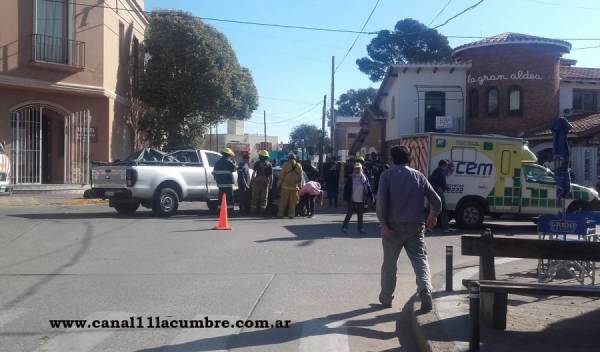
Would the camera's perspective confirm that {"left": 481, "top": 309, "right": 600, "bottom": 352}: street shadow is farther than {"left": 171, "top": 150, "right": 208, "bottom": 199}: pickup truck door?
No

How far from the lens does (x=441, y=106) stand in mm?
33125

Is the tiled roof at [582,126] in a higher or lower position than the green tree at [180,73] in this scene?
lower

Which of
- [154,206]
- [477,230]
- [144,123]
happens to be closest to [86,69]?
[144,123]

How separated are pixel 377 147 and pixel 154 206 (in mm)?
24041

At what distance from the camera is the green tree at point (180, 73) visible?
30219mm

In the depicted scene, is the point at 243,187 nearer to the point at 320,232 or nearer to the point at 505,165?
the point at 320,232

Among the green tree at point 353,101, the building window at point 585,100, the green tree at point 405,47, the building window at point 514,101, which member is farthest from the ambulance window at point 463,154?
the green tree at point 353,101

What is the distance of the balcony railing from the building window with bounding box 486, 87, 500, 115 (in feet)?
62.6

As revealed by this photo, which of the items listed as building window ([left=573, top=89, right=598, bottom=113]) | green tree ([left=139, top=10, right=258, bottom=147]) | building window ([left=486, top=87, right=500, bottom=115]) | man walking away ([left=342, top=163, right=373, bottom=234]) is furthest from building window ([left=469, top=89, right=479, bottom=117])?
man walking away ([left=342, top=163, right=373, bottom=234])

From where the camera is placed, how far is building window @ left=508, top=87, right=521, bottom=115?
30.9 m

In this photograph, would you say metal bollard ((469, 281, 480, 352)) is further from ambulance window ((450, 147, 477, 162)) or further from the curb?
ambulance window ((450, 147, 477, 162))

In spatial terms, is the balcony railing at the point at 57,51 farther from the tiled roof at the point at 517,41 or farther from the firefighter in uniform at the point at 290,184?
the tiled roof at the point at 517,41

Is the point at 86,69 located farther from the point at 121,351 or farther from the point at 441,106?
the point at 121,351

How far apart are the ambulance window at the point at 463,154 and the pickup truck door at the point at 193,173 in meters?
7.08
